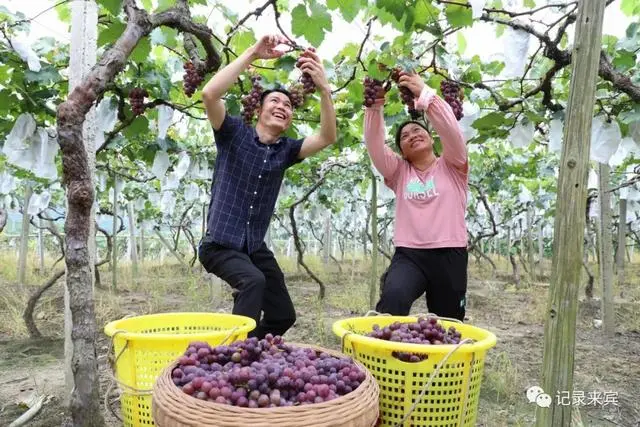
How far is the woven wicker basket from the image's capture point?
120 cm

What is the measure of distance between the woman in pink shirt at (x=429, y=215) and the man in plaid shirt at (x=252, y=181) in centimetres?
38

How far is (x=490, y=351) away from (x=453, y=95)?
8.53 feet

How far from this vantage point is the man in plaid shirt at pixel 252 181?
225 centimetres

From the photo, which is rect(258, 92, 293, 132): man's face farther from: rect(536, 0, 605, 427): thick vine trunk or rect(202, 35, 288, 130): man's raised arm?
rect(536, 0, 605, 427): thick vine trunk

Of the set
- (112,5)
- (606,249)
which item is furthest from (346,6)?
(606,249)

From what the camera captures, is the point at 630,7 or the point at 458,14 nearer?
the point at 458,14

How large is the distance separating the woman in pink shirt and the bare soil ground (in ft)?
2.91

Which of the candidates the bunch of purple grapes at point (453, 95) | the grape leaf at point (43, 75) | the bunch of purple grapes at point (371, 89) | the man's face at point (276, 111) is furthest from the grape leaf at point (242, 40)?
the bunch of purple grapes at point (453, 95)

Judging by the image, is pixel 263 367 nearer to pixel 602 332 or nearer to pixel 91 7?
pixel 91 7

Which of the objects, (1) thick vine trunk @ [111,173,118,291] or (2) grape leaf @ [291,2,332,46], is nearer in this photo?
(2) grape leaf @ [291,2,332,46]

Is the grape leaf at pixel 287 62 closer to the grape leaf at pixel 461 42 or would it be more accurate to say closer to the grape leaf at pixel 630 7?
the grape leaf at pixel 461 42

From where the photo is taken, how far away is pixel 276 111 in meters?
2.57

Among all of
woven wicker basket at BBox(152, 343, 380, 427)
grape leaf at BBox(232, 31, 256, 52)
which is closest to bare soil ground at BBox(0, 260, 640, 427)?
woven wicker basket at BBox(152, 343, 380, 427)

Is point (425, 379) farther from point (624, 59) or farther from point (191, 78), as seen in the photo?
point (624, 59)
